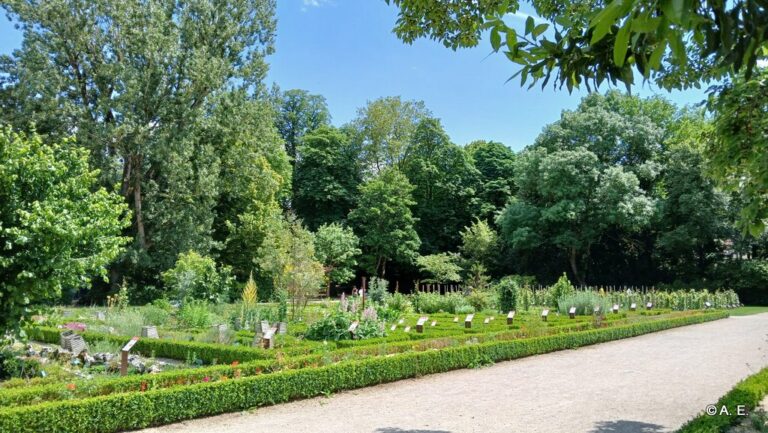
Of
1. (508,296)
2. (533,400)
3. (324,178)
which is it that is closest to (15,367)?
(533,400)

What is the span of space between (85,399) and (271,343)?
4169 mm

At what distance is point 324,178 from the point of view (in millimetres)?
37406

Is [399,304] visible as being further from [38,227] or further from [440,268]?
[38,227]

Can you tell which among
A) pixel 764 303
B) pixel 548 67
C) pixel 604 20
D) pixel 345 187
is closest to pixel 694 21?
pixel 604 20

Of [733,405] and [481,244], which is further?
[481,244]

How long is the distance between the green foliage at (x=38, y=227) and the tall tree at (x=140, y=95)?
14720 mm

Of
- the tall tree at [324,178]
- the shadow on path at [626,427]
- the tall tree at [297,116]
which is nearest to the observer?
the shadow on path at [626,427]

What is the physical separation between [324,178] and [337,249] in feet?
26.8

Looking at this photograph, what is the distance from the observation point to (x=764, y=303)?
29.0 m

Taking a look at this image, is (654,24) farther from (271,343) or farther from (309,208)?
(309,208)

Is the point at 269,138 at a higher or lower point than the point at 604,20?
higher

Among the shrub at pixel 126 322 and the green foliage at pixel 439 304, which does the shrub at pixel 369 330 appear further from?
the green foliage at pixel 439 304

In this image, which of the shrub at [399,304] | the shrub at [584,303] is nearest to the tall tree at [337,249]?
the shrub at [399,304]

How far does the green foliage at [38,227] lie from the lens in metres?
7.03
